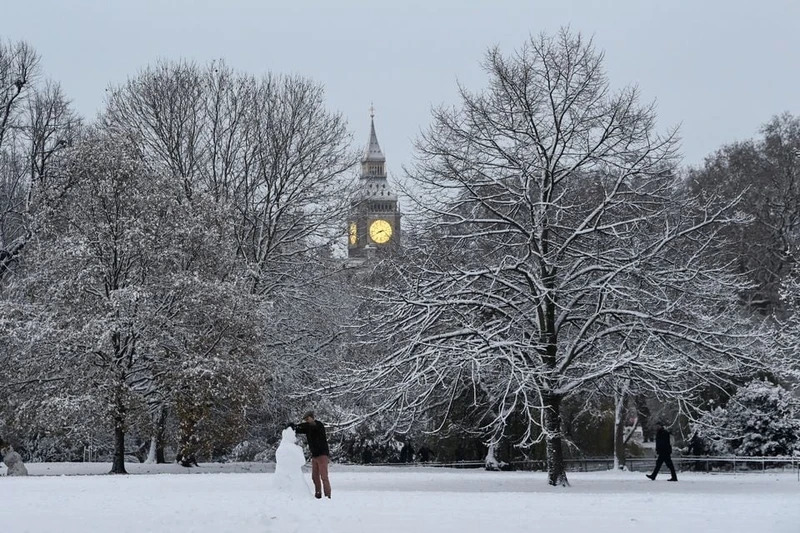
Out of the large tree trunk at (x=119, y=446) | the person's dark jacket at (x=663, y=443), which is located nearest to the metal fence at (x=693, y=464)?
the person's dark jacket at (x=663, y=443)

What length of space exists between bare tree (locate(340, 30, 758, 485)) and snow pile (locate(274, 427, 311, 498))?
4384mm

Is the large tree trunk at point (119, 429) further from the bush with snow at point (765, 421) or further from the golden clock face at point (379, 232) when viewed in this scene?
the bush with snow at point (765, 421)

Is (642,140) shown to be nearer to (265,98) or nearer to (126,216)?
(126,216)

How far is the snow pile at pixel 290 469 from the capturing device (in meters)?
16.6

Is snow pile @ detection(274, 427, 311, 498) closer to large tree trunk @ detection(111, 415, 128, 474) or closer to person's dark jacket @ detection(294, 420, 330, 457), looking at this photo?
person's dark jacket @ detection(294, 420, 330, 457)

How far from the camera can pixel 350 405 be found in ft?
114

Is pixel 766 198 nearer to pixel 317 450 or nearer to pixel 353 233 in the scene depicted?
pixel 353 233

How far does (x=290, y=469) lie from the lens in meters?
16.8

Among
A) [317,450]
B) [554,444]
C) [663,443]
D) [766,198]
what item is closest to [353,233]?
[554,444]

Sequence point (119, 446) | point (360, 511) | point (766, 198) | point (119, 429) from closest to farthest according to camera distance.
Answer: point (360, 511) < point (119, 429) < point (119, 446) < point (766, 198)

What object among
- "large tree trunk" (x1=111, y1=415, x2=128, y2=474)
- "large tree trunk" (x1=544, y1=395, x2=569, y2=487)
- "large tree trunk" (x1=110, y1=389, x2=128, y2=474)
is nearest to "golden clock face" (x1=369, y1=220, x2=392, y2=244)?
"large tree trunk" (x1=110, y1=389, x2=128, y2=474)

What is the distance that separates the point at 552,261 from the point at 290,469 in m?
8.49

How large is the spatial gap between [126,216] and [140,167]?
1555mm

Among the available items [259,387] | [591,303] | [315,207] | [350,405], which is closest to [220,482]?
[259,387]
